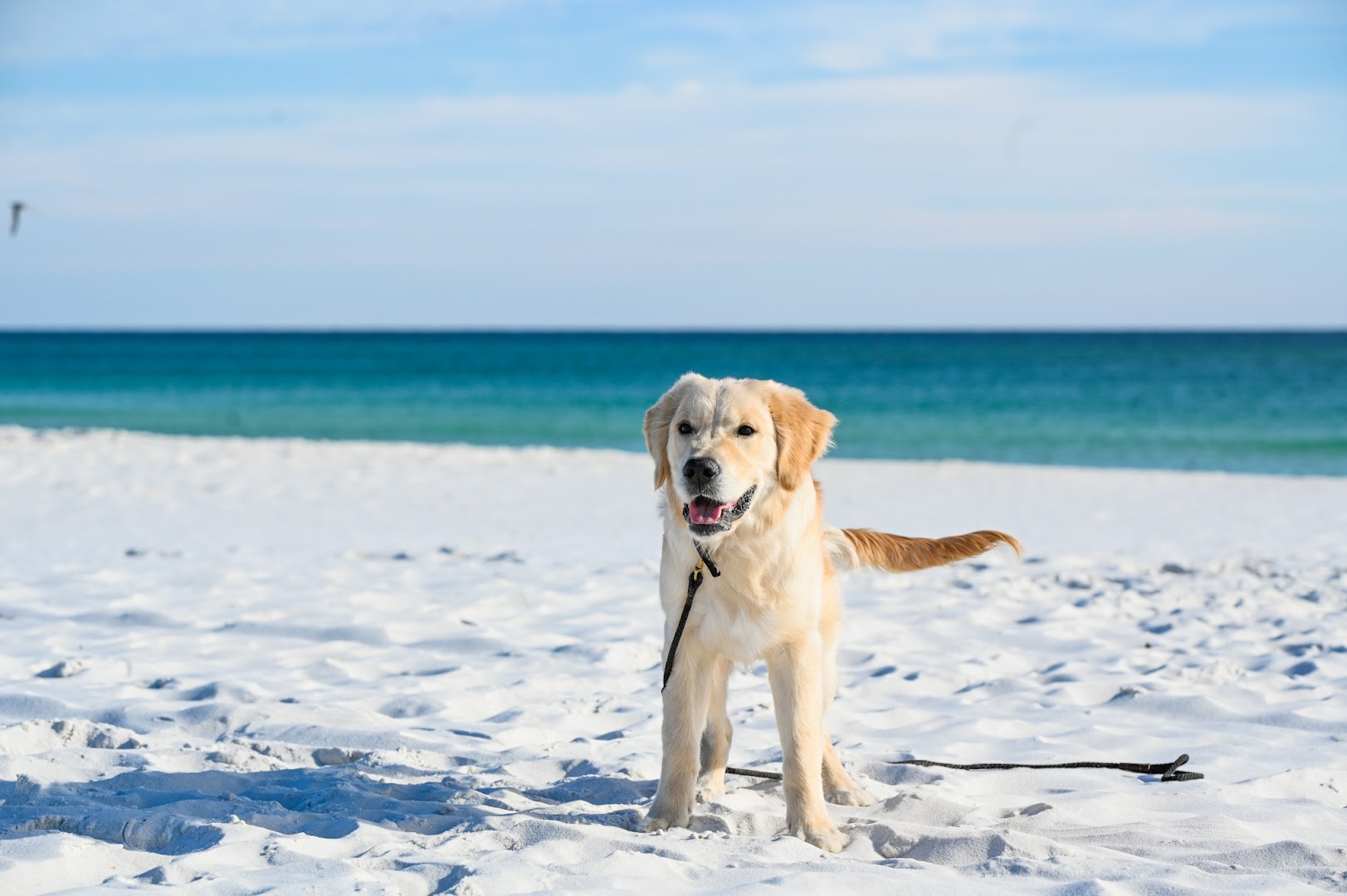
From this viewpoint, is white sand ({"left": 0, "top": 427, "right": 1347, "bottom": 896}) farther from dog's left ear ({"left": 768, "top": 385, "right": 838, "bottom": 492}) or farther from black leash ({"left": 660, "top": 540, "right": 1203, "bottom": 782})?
dog's left ear ({"left": 768, "top": 385, "right": 838, "bottom": 492})

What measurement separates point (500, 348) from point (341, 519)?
68.0 m

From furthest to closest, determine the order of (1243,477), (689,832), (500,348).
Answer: (500,348) < (1243,477) < (689,832)

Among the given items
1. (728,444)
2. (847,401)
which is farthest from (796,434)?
(847,401)

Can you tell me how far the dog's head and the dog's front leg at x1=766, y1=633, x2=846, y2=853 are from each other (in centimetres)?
47

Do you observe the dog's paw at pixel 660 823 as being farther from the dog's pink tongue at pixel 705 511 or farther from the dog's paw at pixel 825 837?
the dog's pink tongue at pixel 705 511

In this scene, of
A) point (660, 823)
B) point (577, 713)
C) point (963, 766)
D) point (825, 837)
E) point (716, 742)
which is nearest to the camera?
point (825, 837)

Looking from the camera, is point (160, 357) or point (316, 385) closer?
point (316, 385)

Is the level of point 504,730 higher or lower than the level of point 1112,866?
lower

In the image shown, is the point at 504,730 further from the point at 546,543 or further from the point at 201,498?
the point at 201,498

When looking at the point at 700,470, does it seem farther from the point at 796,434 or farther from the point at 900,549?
the point at 900,549

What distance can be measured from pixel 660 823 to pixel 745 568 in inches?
31.6

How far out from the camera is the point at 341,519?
987cm

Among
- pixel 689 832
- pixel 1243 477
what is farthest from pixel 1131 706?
pixel 1243 477

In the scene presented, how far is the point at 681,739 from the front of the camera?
355 centimetres
